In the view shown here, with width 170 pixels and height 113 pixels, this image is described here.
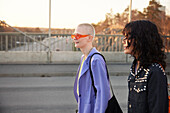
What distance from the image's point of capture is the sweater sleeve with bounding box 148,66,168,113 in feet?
6.21

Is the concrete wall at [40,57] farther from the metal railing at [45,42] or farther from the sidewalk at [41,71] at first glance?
the sidewalk at [41,71]

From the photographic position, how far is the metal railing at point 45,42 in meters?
12.5

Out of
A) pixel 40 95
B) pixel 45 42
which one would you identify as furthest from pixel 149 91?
pixel 45 42

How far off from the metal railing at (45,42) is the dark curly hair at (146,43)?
10.4 m

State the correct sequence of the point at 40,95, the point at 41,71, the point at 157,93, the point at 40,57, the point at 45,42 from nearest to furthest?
1. the point at 157,93
2. the point at 40,95
3. the point at 41,71
4. the point at 40,57
5. the point at 45,42

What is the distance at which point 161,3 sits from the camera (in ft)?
47.3

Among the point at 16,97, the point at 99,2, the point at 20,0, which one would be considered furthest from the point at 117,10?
the point at 16,97

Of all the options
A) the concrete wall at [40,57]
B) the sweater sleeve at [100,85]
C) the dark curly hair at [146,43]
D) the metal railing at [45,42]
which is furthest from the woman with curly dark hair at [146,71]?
the concrete wall at [40,57]

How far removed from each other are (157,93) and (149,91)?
68mm

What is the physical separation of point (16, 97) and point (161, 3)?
1032cm

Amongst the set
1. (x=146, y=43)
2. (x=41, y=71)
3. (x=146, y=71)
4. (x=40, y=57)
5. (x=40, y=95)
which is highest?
(x=146, y=43)

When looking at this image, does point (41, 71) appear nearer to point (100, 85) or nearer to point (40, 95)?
point (40, 95)

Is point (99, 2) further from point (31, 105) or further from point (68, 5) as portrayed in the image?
point (31, 105)

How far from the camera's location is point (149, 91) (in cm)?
195
